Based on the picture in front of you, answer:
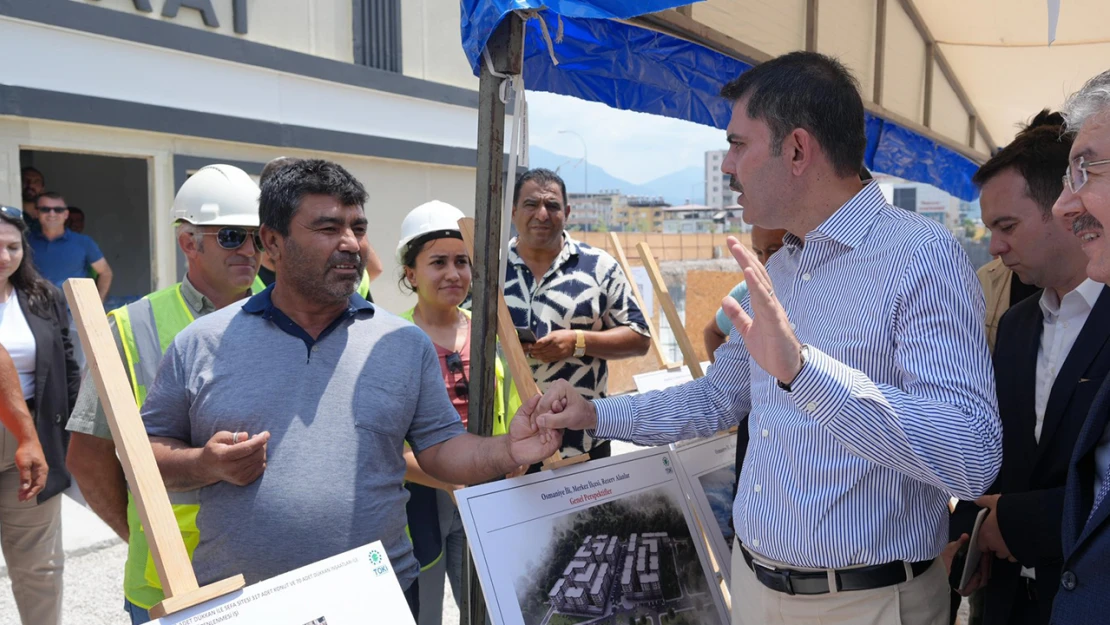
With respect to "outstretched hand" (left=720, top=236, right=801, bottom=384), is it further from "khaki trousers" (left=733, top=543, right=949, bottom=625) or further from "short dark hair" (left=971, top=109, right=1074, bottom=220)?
"short dark hair" (left=971, top=109, right=1074, bottom=220)

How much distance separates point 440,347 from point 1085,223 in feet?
7.15

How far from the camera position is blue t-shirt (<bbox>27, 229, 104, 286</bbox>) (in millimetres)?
6328

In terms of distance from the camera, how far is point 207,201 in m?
2.59

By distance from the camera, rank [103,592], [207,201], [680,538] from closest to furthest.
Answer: [680,538]
[207,201]
[103,592]

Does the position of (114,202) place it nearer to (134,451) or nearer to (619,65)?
(619,65)

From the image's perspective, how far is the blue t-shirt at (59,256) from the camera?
6.33 metres

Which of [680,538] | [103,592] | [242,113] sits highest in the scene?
[242,113]

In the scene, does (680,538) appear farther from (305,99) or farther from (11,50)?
(305,99)

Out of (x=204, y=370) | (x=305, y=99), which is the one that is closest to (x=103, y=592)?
(x=204, y=370)

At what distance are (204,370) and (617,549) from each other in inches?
44.6

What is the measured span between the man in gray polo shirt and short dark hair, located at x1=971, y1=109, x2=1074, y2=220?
1.51 metres

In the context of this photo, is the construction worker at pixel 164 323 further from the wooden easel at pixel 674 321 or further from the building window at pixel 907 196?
the building window at pixel 907 196

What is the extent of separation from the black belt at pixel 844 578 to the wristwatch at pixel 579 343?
166 cm

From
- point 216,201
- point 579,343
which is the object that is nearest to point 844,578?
point 579,343
